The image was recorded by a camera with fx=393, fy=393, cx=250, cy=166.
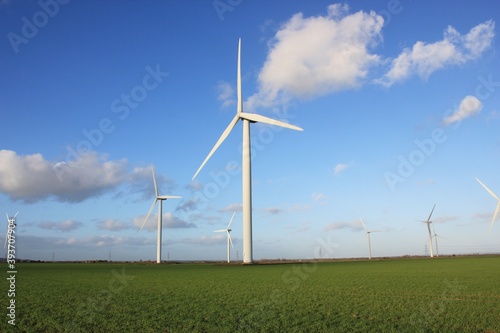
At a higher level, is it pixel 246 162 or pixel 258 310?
pixel 246 162

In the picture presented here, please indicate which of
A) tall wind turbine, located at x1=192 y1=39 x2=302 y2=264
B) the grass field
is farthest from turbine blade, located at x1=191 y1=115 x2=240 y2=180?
the grass field

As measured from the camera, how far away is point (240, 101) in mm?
64625

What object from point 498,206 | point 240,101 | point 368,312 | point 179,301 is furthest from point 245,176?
point 498,206

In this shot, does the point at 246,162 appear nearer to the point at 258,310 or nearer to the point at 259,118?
the point at 259,118

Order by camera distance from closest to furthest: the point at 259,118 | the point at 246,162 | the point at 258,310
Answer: the point at 258,310, the point at 246,162, the point at 259,118

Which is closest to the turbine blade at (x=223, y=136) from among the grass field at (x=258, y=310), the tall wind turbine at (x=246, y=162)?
the tall wind turbine at (x=246, y=162)

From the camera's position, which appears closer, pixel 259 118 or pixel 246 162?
pixel 246 162

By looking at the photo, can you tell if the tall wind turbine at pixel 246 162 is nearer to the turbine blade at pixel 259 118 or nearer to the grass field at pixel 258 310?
the turbine blade at pixel 259 118

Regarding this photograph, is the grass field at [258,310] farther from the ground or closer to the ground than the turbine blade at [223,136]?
closer to the ground

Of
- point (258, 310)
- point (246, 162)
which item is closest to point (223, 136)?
point (246, 162)

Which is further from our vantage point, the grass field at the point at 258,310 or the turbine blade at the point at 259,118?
the turbine blade at the point at 259,118

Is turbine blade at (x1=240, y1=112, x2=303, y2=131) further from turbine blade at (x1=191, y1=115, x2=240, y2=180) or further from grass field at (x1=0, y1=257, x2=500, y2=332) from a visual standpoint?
grass field at (x1=0, y1=257, x2=500, y2=332)

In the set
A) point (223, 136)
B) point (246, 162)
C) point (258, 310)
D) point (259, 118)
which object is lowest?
point (258, 310)

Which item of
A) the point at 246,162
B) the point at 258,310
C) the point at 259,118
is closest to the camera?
the point at 258,310
